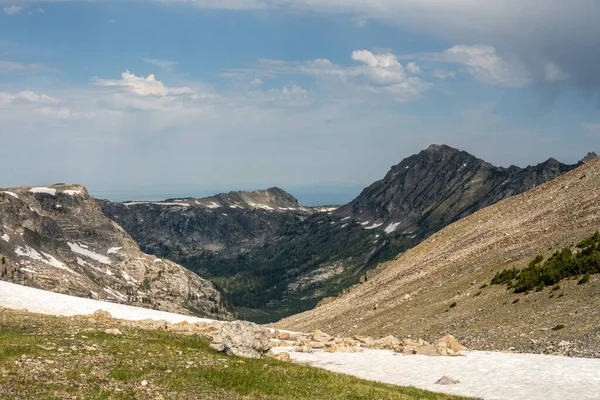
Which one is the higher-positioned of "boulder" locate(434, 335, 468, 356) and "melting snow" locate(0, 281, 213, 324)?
"boulder" locate(434, 335, 468, 356)

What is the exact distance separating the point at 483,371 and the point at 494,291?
2869 centimetres

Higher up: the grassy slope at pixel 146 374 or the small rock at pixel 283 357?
the grassy slope at pixel 146 374

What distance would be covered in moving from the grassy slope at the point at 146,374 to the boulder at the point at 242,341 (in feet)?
4.09

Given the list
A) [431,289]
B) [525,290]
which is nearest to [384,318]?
[431,289]

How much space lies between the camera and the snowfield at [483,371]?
3284 cm

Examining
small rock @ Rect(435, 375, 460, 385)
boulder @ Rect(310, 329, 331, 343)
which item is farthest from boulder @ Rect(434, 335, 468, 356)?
boulder @ Rect(310, 329, 331, 343)

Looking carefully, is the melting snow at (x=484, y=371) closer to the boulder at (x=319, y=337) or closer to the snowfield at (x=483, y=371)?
the snowfield at (x=483, y=371)

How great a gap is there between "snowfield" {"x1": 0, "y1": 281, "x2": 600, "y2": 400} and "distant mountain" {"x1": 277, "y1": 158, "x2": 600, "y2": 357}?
Answer: 5.94m

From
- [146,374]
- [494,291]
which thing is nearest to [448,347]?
[494,291]

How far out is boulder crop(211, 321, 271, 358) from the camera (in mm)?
37531

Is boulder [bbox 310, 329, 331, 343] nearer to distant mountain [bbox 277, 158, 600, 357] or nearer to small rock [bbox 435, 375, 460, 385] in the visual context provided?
distant mountain [bbox 277, 158, 600, 357]

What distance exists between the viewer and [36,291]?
73812 millimetres

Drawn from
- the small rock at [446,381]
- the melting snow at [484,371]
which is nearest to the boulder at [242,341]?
the melting snow at [484,371]

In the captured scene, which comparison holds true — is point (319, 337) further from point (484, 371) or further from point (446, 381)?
point (446, 381)
